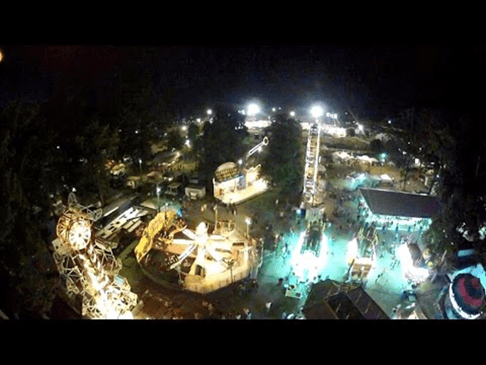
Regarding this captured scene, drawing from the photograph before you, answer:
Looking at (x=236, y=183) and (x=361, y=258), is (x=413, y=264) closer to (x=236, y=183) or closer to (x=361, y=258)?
(x=361, y=258)

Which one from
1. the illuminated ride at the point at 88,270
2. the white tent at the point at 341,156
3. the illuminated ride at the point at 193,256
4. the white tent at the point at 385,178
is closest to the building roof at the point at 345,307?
the illuminated ride at the point at 193,256

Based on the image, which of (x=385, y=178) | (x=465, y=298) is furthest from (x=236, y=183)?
(x=465, y=298)

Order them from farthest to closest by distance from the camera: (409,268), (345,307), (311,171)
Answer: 1. (311,171)
2. (409,268)
3. (345,307)

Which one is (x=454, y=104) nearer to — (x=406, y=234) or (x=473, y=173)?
(x=473, y=173)

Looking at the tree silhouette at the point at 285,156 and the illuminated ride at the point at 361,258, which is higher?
the tree silhouette at the point at 285,156

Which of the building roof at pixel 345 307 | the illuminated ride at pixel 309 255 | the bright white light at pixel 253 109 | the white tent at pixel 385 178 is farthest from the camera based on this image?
the bright white light at pixel 253 109

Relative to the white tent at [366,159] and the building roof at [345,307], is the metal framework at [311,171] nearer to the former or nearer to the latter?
the building roof at [345,307]
